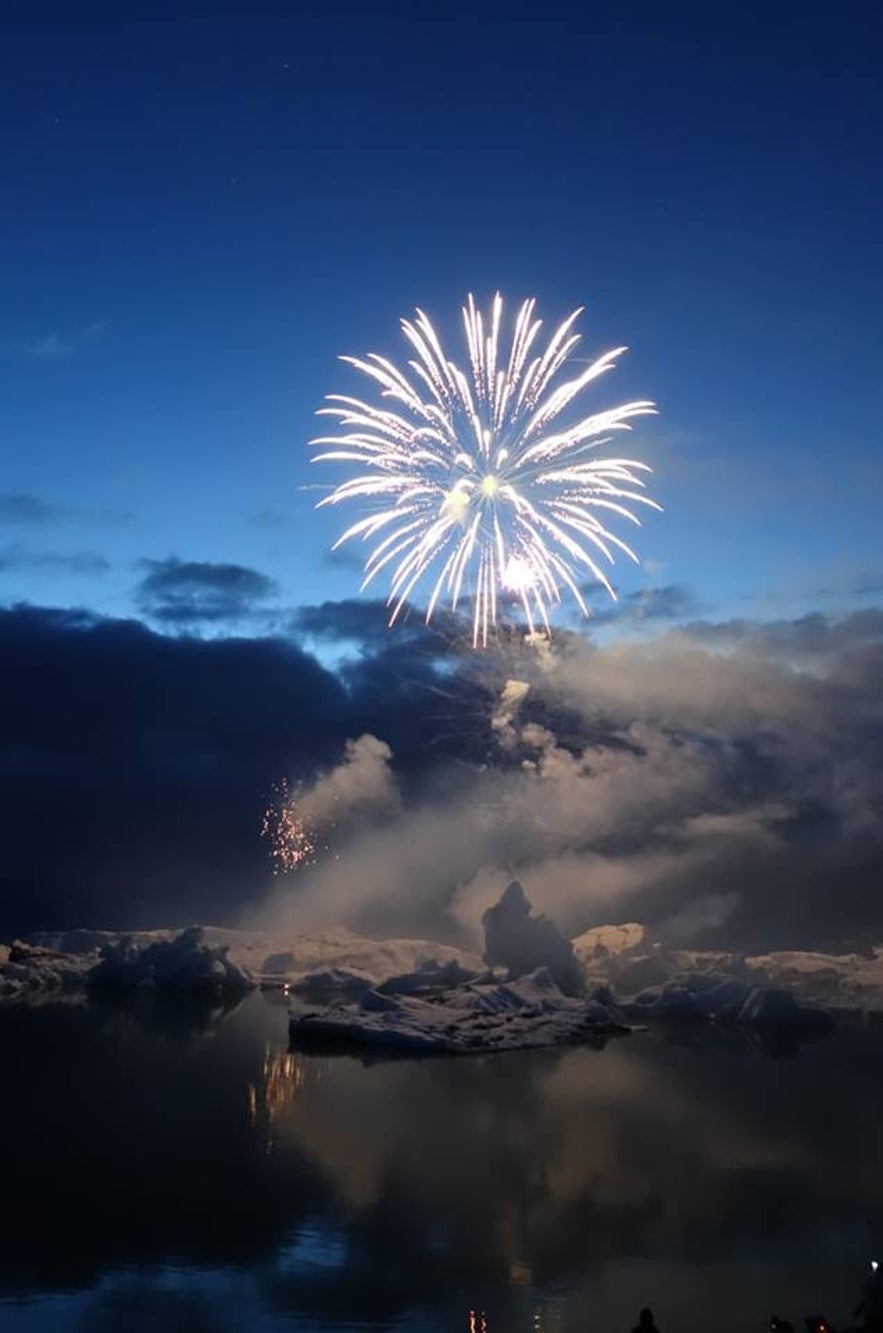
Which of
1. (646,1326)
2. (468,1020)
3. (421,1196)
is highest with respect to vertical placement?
(646,1326)

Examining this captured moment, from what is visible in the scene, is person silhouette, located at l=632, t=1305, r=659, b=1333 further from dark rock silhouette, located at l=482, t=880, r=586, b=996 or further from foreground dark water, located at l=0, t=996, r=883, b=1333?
dark rock silhouette, located at l=482, t=880, r=586, b=996

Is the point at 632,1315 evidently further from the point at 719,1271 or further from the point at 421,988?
the point at 421,988

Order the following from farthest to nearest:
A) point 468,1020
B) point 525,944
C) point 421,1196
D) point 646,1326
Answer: point 525,944
point 468,1020
point 421,1196
point 646,1326

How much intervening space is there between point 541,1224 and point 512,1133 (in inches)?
818

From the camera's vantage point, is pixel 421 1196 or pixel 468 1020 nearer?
pixel 421 1196

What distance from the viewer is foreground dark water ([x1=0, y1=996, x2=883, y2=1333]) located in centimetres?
3547

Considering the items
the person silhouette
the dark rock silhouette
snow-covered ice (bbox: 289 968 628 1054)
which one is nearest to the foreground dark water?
the person silhouette

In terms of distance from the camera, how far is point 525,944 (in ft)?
487

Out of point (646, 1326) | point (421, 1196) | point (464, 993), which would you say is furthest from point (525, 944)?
point (646, 1326)

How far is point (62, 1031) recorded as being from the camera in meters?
113

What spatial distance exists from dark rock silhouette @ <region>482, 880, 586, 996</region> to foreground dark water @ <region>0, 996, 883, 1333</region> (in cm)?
5245

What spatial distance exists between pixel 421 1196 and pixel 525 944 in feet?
328

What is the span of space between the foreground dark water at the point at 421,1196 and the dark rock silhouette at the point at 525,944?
172 feet

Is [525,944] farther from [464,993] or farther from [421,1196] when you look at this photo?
[421,1196]
